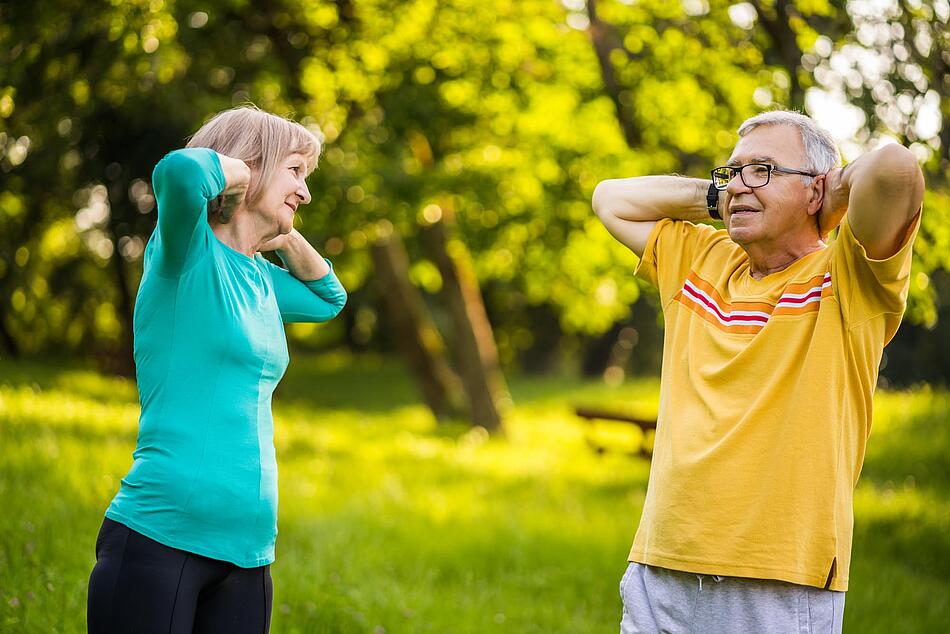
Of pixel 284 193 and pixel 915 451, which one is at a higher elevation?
pixel 284 193

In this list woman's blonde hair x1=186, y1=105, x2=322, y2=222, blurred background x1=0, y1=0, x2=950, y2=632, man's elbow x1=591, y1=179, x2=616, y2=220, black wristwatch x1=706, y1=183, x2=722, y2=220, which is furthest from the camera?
blurred background x1=0, y1=0, x2=950, y2=632

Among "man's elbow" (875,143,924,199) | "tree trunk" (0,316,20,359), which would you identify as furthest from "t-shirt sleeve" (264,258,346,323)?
"tree trunk" (0,316,20,359)

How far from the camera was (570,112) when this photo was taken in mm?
11102

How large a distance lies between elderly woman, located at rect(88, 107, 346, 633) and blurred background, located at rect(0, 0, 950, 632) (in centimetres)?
200

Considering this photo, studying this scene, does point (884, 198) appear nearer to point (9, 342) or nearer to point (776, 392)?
point (776, 392)

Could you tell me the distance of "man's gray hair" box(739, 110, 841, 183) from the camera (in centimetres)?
258

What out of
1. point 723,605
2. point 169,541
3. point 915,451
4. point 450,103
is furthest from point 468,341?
point 169,541

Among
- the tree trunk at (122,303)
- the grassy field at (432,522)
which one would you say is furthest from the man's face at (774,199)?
the tree trunk at (122,303)

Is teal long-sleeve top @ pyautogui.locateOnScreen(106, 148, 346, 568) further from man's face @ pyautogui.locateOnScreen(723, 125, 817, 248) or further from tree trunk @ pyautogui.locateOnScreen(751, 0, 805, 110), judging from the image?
tree trunk @ pyautogui.locateOnScreen(751, 0, 805, 110)

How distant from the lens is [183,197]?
7.34ft

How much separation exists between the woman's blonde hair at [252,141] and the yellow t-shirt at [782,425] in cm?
122

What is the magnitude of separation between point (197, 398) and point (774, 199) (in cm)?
155

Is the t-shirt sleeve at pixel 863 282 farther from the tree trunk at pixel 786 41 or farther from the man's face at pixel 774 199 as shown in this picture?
the tree trunk at pixel 786 41

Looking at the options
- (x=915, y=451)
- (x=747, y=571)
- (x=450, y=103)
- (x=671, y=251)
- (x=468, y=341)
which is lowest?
(x=915, y=451)
